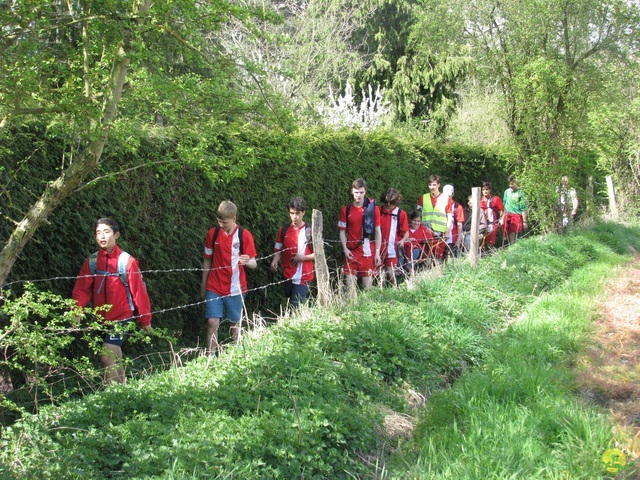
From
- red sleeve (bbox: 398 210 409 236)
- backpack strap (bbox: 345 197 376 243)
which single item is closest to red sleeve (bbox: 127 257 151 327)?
backpack strap (bbox: 345 197 376 243)

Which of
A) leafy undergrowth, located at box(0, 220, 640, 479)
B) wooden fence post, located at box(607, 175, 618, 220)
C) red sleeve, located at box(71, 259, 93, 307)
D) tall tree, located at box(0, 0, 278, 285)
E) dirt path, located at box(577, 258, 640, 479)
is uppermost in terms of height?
tall tree, located at box(0, 0, 278, 285)

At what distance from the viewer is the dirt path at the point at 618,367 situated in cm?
466

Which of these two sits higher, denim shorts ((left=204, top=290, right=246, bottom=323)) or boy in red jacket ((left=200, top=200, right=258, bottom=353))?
boy in red jacket ((left=200, top=200, right=258, bottom=353))

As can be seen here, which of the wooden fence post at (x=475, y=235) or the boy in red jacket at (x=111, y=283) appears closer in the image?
the boy in red jacket at (x=111, y=283)

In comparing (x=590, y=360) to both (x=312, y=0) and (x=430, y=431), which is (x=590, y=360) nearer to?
(x=430, y=431)

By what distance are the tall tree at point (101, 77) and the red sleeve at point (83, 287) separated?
122 centimetres

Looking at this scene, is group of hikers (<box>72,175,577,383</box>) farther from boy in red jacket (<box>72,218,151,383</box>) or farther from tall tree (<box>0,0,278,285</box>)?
tall tree (<box>0,0,278,285</box>)

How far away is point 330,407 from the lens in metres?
4.48

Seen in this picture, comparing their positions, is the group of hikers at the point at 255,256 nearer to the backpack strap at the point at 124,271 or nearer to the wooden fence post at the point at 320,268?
the backpack strap at the point at 124,271

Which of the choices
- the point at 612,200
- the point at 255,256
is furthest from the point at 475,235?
the point at 612,200

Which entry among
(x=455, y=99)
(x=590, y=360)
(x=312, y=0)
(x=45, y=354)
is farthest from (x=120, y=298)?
(x=455, y=99)

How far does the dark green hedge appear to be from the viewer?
5.39 metres

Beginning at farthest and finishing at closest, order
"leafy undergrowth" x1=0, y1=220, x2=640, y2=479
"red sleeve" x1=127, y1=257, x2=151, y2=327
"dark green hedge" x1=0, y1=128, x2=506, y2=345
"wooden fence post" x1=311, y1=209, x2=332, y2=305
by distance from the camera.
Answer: "wooden fence post" x1=311, y1=209, x2=332, y2=305, "red sleeve" x1=127, y1=257, x2=151, y2=327, "dark green hedge" x1=0, y1=128, x2=506, y2=345, "leafy undergrowth" x1=0, y1=220, x2=640, y2=479

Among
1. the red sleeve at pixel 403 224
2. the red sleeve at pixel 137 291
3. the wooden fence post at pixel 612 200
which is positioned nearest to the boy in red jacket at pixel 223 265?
the red sleeve at pixel 137 291
